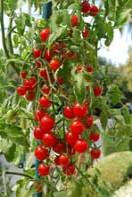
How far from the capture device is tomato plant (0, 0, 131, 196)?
1.18m

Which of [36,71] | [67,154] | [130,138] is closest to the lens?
[67,154]

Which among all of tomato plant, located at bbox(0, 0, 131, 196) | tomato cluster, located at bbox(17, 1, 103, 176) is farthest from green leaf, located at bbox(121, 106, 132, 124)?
tomato cluster, located at bbox(17, 1, 103, 176)

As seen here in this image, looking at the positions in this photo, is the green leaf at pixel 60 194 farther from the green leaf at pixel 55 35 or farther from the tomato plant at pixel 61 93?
the green leaf at pixel 55 35

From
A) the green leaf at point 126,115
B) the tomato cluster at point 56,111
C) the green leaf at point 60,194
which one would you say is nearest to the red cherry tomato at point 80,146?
the tomato cluster at point 56,111

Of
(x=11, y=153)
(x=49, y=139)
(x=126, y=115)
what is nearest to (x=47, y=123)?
(x=49, y=139)

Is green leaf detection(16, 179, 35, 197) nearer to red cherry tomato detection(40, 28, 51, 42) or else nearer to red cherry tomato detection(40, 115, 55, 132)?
red cherry tomato detection(40, 115, 55, 132)

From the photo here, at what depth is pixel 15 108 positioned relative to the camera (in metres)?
1.36

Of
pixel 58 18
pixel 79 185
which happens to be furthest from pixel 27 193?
pixel 58 18

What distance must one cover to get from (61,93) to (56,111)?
6 cm

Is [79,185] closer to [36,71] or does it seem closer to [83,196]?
[83,196]

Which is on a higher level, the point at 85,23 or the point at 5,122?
the point at 85,23

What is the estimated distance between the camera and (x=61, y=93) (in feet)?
4.11

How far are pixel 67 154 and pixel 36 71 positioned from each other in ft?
0.75

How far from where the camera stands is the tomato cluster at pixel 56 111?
3.84 feet
